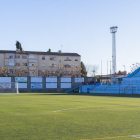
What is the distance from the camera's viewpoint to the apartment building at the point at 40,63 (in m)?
105

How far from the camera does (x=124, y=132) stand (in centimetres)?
768

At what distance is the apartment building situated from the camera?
10544cm

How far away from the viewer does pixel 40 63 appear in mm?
111062

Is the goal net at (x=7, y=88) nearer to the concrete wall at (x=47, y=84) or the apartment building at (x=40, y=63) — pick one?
the concrete wall at (x=47, y=84)

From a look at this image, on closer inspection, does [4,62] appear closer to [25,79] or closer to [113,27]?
[25,79]

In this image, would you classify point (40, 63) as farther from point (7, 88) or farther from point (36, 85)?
point (7, 88)

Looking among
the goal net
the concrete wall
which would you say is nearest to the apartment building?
the concrete wall

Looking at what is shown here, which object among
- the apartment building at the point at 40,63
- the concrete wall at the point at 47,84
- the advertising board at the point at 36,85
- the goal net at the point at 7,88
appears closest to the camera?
the goal net at the point at 7,88

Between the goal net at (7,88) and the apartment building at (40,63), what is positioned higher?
the apartment building at (40,63)

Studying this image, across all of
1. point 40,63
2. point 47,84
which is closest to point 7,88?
point 47,84

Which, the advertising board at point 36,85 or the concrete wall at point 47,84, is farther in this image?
the advertising board at point 36,85

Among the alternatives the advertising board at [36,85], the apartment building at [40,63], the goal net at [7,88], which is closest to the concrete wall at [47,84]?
the advertising board at [36,85]

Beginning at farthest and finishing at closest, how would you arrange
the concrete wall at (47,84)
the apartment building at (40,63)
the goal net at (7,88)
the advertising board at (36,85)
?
the apartment building at (40,63), the advertising board at (36,85), the concrete wall at (47,84), the goal net at (7,88)

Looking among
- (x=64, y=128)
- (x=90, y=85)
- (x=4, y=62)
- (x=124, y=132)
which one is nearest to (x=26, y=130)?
(x=64, y=128)
